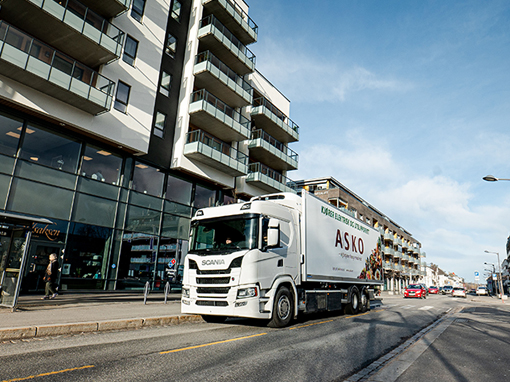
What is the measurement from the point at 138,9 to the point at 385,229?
62289mm

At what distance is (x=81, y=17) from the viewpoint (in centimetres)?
1580

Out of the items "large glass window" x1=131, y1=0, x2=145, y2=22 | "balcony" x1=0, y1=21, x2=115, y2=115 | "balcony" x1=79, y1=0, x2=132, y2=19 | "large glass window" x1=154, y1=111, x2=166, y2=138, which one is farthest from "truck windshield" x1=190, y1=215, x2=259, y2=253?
"large glass window" x1=131, y1=0, x2=145, y2=22

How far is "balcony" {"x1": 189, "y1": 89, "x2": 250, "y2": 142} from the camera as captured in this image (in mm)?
21669

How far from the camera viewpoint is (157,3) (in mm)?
21047

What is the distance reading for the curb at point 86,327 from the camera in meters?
6.59

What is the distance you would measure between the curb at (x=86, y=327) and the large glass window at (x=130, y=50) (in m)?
14.9

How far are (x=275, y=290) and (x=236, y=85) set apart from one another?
735 inches

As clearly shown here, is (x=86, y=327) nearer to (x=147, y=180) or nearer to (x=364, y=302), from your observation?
(x=364, y=302)

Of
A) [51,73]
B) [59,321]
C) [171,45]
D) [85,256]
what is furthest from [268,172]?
[59,321]

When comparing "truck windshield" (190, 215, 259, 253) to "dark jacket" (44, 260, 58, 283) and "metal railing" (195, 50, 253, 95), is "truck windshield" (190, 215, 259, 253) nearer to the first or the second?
"dark jacket" (44, 260, 58, 283)

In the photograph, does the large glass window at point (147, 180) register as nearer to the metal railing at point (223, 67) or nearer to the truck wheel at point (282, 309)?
the metal railing at point (223, 67)

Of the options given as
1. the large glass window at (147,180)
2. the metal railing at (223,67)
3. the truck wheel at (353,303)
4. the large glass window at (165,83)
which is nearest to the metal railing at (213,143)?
the large glass window at (147,180)

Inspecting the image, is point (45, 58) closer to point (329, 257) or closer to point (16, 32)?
point (16, 32)

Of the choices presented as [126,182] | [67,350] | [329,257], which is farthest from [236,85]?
[67,350]
